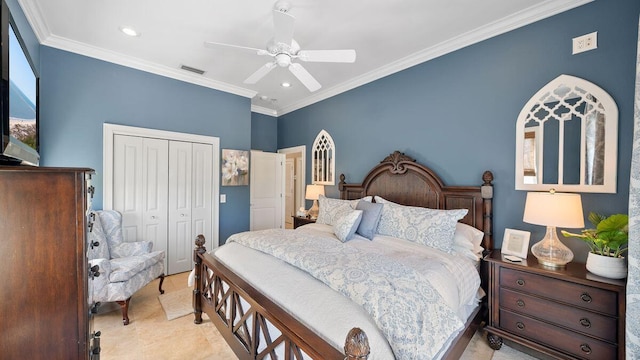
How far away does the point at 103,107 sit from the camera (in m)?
3.08

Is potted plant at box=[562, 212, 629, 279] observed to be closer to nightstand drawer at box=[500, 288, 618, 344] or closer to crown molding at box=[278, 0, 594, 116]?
nightstand drawer at box=[500, 288, 618, 344]

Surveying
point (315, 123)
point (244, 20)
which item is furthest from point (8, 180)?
point (315, 123)

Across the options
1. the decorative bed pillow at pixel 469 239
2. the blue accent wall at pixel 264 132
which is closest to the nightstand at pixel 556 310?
the decorative bed pillow at pixel 469 239

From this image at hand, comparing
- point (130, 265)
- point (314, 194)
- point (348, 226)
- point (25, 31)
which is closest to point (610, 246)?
point (348, 226)

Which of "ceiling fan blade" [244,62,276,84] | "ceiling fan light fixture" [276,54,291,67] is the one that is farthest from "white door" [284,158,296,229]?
"ceiling fan light fixture" [276,54,291,67]

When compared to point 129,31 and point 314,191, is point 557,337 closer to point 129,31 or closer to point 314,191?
point 314,191

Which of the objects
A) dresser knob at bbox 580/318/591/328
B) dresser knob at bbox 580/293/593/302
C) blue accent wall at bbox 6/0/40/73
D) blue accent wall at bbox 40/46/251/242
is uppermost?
blue accent wall at bbox 6/0/40/73

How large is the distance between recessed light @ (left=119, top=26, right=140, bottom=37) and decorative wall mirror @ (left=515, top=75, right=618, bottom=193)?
3826 mm

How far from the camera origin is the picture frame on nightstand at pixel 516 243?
2107 mm

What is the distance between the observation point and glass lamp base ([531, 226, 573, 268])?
6.12 ft

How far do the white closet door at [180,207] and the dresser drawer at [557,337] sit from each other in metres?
3.81

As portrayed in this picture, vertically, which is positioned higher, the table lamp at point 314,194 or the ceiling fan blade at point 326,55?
the ceiling fan blade at point 326,55

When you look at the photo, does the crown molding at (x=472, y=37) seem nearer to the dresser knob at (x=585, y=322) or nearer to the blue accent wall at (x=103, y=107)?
the blue accent wall at (x=103, y=107)

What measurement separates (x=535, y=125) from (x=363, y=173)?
6.43 feet
